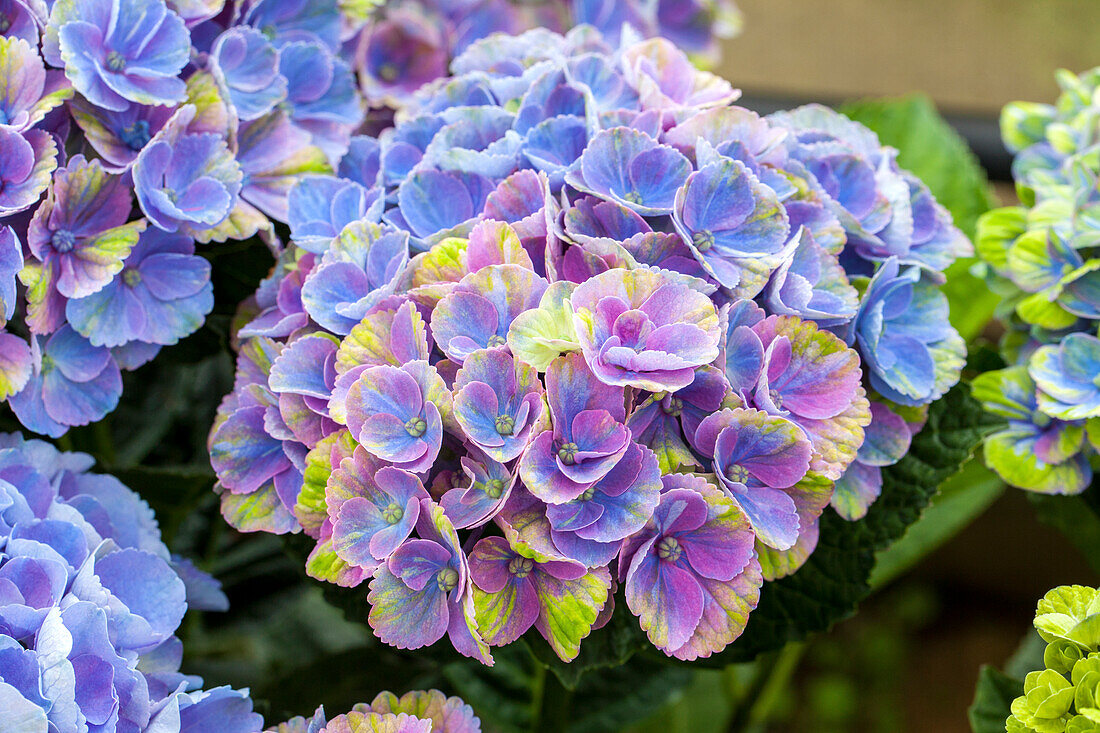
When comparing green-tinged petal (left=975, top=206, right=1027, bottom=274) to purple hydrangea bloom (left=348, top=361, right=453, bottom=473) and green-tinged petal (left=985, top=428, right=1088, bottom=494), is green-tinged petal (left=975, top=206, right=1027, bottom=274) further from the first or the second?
purple hydrangea bloom (left=348, top=361, right=453, bottom=473)

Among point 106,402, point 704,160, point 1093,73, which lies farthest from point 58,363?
point 1093,73

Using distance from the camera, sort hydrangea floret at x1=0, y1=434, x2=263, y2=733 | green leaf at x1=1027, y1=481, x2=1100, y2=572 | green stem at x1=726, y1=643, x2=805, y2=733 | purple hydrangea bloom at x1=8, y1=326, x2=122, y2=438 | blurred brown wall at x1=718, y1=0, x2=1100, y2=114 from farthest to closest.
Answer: blurred brown wall at x1=718, y1=0, x2=1100, y2=114, green stem at x1=726, y1=643, x2=805, y2=733, green leaf at x1=1027, y1=481, x2=1100, y2=572, purple hydrangea bloom at x1=8, y1=326, x2=122, y2=438, hydrangea floret at x1=0, y1=434, x2=263, y2=733

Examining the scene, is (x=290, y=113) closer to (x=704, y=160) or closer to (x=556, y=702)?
(x=704, y=160)

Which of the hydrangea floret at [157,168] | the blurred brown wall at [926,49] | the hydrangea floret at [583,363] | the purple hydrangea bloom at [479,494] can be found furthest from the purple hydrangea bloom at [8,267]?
the blurred brown wall at [926,49]

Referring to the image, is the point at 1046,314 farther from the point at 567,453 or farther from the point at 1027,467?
the point at 567,453

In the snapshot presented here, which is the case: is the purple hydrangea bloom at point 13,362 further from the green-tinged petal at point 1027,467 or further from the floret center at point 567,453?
the green-tinged petal at point 1027,467

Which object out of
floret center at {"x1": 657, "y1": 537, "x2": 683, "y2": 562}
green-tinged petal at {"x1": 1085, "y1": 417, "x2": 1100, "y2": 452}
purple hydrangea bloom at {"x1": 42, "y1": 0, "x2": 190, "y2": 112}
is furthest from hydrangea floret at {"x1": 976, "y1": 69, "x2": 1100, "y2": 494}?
purple hydrangea bloom at {"x1": 42, "y1": 0, "x2": 190, "y2": 112}
